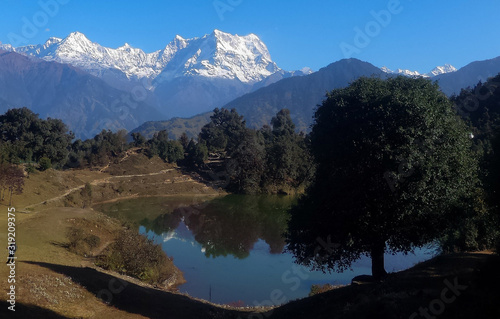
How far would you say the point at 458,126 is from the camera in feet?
43.5

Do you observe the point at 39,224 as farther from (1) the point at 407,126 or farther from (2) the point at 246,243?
(1) the point at 407,126

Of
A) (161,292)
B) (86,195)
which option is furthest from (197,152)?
(161,292)

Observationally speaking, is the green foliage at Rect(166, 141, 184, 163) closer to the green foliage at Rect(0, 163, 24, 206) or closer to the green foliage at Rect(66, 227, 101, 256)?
the green foliage at Rect(0, 163, 24, 206)

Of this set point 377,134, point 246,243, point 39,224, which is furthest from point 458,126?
point 39,224

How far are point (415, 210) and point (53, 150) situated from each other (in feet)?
178

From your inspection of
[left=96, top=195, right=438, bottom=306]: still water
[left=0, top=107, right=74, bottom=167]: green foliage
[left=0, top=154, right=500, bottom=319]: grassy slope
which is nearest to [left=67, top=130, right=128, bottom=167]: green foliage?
[left=0, top=107, right=74, bottom=167]: green foliage

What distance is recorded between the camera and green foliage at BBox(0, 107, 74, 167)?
170ft

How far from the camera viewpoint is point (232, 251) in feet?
102

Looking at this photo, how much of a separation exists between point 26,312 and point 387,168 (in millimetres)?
13282

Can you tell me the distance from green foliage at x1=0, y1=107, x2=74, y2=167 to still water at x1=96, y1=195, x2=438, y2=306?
12.8 meters

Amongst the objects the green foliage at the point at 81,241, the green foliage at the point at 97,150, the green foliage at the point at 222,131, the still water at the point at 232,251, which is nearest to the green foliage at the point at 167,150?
the green foliage at the point at 97,150

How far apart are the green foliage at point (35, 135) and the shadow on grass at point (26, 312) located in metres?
44.7

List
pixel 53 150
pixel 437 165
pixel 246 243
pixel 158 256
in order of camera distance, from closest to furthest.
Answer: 1. pixel 437 165
2. pixel 158 256
3. pixel 246 243
4. pixel 53 150

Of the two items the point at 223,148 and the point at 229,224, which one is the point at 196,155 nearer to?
the point at 223,148
